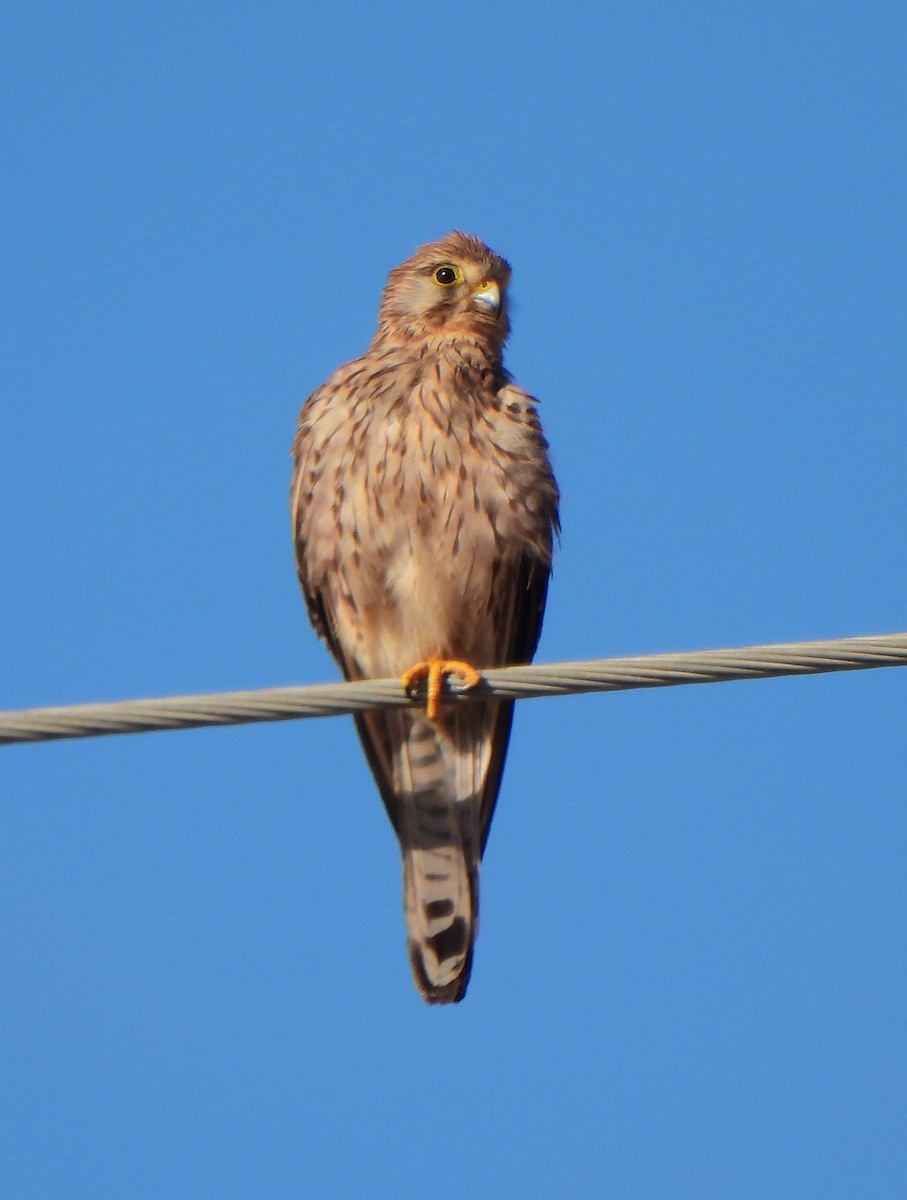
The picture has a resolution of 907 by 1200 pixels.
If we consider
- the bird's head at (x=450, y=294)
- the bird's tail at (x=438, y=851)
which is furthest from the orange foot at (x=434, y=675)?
the bird's head at (x=450, y=294)

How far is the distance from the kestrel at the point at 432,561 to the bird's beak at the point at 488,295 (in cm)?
20

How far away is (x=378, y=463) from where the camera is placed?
494cm

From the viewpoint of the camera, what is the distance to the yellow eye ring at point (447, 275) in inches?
227

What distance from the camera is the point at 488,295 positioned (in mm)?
5703

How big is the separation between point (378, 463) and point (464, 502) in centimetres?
27

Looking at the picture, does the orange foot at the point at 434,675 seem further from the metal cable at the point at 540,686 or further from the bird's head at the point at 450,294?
the bird's head at the point at 450,294

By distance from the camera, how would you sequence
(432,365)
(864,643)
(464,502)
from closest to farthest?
(864,643) → (464,502) → (432,365)

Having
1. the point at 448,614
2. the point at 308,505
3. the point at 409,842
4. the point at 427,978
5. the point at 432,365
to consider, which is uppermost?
the point at 432,365

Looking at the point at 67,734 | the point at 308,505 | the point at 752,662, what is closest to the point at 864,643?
the point at 752,662

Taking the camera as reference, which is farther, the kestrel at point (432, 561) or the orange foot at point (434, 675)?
the kestrel at point (432, 561)

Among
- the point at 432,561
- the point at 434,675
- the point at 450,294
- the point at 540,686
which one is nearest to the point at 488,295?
the point at 450,294

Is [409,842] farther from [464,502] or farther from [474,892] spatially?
[464,502]

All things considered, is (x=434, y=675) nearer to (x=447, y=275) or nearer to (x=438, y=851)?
(x=438, y=851)

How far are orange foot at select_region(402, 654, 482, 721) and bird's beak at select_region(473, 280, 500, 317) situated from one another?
5.27ft
